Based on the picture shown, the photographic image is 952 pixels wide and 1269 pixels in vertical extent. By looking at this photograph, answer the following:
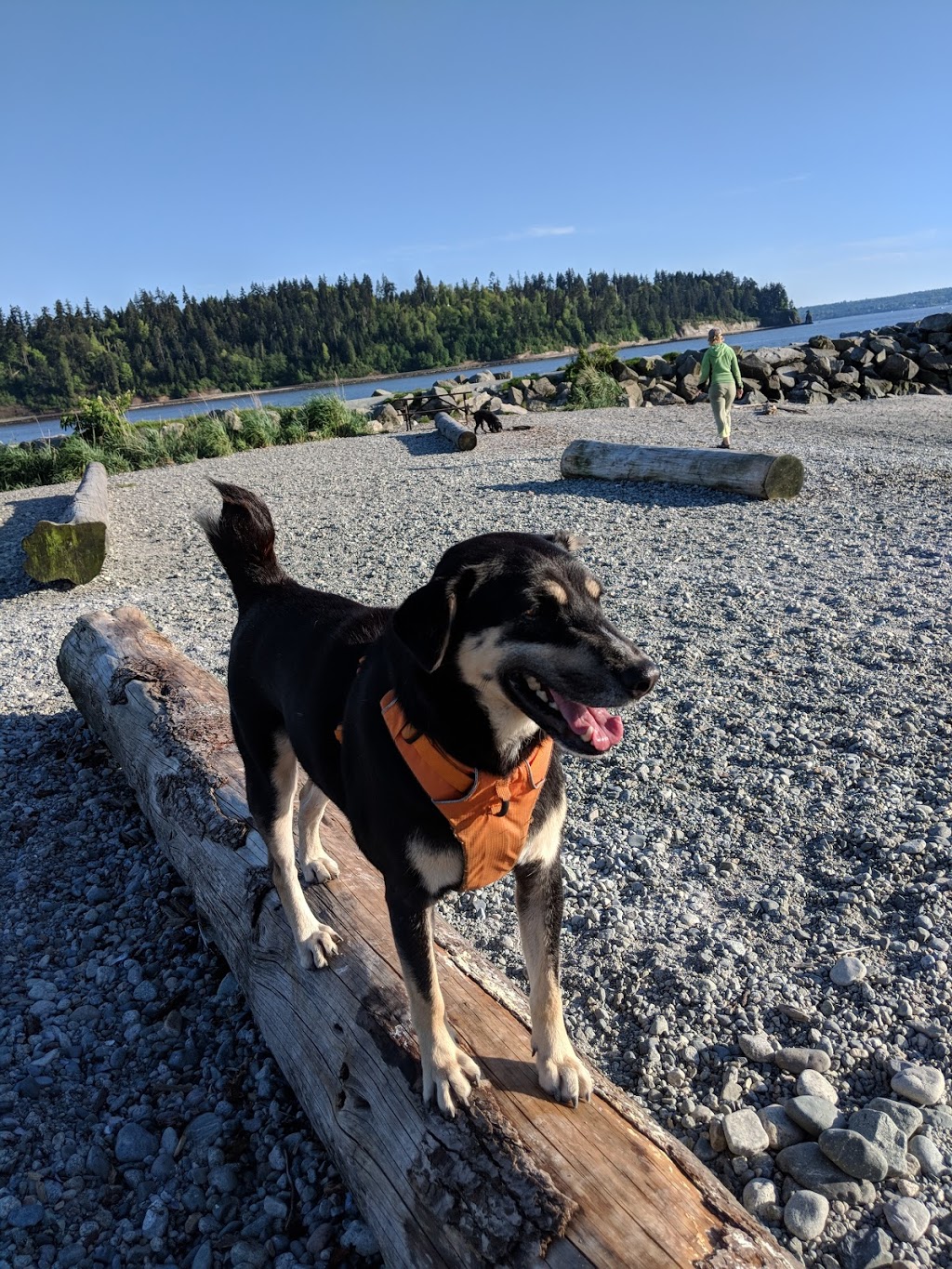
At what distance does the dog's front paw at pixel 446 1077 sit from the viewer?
7.58 feet

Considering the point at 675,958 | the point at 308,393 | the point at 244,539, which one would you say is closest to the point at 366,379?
the point at 308,393

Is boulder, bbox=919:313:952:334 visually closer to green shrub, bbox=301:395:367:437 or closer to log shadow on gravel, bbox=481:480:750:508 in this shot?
green shrub, bbox=301:395:367:437

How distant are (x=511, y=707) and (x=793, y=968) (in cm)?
199

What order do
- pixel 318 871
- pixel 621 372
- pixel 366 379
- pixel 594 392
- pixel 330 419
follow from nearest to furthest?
pixel 318 871
pixel 330 419
pixel 594 392
pixel 621 372
pixel 366 379

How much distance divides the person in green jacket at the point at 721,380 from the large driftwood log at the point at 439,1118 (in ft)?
47.6

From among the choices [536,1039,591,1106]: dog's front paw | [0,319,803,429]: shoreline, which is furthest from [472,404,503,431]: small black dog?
[0,319,803,429]: shoreline

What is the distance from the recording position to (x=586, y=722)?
7.55 ft

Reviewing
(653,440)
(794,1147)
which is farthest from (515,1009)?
(653,440)

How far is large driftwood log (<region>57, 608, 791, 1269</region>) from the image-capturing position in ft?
6.35

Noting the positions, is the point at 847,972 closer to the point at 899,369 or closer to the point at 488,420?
the point at 488,420

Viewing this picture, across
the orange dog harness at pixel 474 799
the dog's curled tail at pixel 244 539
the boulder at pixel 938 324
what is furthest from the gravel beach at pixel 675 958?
the boulder at pixel 938 324

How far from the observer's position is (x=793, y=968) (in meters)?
3.37

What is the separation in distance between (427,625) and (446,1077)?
4.39 feet

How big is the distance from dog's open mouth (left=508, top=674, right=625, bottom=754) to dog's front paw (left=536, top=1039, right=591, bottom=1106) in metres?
0.98
